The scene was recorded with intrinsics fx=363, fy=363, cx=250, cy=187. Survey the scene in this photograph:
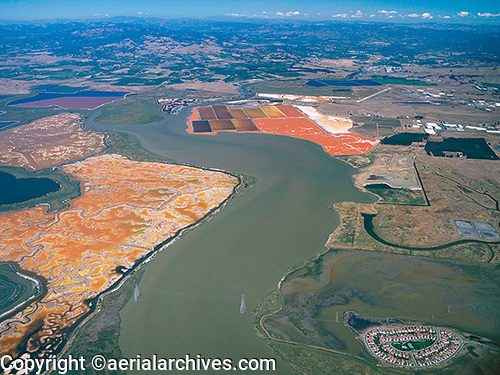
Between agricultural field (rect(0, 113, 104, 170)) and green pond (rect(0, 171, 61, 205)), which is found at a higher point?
agricultural field (rect(0, 113, 104, 170))

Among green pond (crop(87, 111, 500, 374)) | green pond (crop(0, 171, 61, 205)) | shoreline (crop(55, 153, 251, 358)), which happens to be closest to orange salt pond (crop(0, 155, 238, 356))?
shoreline (crop(55, 153, 251, 358))

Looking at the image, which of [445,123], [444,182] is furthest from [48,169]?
[445,123]

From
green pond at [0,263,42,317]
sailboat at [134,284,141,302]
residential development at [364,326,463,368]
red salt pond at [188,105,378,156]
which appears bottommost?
green pond at [0,263,42,317]

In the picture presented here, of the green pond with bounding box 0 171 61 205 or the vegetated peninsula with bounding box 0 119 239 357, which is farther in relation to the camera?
the green pond with bounding box 0 171 61 205

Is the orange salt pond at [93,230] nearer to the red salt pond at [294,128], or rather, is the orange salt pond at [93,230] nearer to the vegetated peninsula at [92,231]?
the vegetated peninsula at [92,231]

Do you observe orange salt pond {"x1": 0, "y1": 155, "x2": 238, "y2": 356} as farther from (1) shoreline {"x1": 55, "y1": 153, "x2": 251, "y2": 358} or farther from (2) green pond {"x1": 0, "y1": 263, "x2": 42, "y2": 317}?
(2) green pond {"x1": 0, "y1": 263, "x2": 42, "y2": 317}

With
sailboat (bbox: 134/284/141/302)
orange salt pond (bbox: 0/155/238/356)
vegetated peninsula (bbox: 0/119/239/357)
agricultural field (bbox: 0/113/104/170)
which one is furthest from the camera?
agricultural field (bbox: 0/113/104/170)

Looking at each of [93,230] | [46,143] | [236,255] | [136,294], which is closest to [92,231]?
[93,230]

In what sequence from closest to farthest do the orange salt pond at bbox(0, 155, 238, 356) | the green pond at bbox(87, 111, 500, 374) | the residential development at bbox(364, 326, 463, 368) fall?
the residential development at bbox(364, 326, 463, 368) → the green pond at bbox(87, 111, 500, 374) → the orange salt pond at bbox(0, 155, 238, 356)
